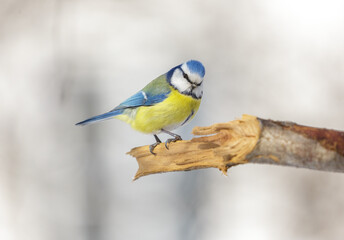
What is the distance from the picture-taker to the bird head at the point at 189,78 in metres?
1.35

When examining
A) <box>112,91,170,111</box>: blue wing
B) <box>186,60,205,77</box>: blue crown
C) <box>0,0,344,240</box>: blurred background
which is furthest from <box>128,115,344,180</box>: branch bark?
<box>0,0,344,240</box>: blurred background

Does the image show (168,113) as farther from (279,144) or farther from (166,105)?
(279,144)

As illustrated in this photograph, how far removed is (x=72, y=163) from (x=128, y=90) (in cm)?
52

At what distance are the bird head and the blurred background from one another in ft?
2.80

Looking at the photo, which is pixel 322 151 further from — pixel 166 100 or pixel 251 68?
pixel 251 68

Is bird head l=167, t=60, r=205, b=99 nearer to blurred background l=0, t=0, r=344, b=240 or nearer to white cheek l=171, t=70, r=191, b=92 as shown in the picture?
white cheek l=171, t=70, r=191, b=92

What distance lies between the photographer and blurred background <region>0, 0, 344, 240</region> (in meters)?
2.40

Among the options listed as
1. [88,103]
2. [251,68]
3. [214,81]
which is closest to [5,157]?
[88,103]

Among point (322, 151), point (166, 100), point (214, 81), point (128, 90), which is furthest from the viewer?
point (214, 81)

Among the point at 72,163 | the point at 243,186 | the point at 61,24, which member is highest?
the point at 61,24

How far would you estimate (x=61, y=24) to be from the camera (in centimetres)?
245

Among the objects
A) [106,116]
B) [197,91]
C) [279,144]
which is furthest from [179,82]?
[279,144]

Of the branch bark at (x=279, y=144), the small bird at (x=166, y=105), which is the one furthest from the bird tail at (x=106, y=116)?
the branch bark at (x=279, y=144)

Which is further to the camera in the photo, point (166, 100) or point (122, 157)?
point (122, 157)
